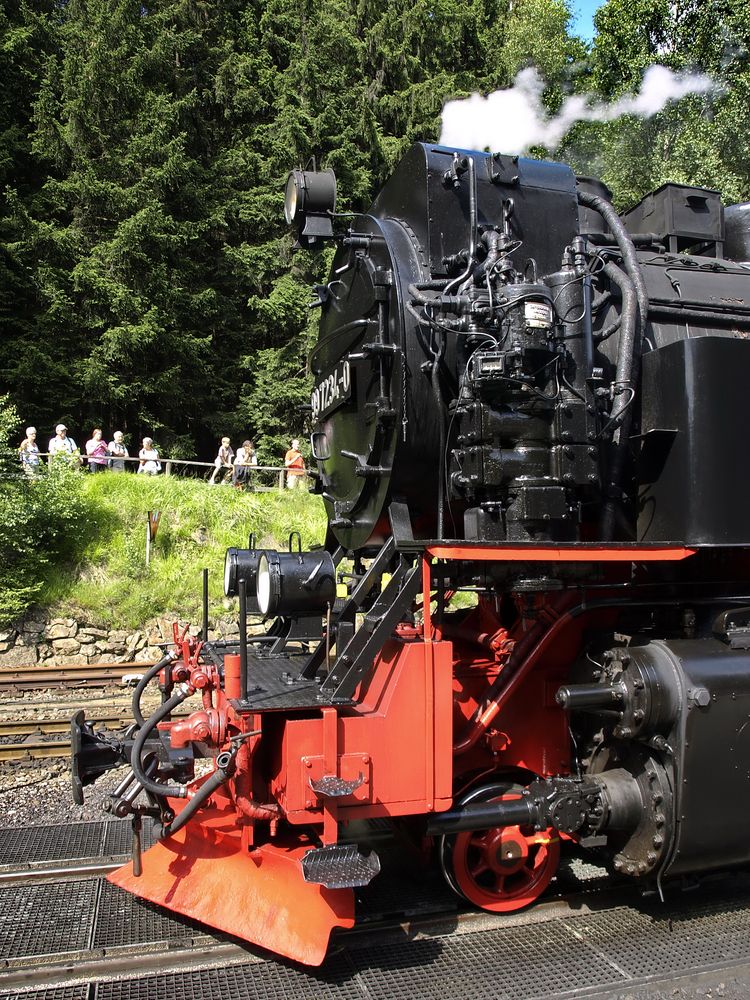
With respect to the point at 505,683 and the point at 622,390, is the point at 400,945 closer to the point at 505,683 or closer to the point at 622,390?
the point at 505,683

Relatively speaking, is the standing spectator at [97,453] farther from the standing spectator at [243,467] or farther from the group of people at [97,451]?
the standing spectator at [243,467]

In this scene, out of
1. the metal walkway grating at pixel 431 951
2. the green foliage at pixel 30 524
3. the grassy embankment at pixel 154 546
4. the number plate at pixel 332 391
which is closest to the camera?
the metal walkway grating at pixel 431 951

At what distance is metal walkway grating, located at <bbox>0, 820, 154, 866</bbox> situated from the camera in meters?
4.21

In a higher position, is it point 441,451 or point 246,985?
point 441,451

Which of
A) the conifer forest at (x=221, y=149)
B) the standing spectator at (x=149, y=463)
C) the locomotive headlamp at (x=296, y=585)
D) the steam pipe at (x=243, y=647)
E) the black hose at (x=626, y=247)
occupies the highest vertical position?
the conifer forest at (x=221, y=149)

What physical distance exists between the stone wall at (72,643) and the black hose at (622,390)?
715 cm

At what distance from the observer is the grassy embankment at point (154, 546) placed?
10.6m

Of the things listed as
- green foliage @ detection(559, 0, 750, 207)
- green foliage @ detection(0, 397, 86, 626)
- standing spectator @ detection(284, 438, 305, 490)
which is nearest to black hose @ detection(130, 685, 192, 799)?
green foliage @ detection(0, 397, 86, 626)

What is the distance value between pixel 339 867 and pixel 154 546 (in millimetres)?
9069

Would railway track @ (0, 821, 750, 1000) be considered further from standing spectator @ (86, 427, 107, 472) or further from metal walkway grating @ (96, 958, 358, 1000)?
standing spectator @ (86, 427, 107, 472)

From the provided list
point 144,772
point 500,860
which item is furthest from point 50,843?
point 500,860

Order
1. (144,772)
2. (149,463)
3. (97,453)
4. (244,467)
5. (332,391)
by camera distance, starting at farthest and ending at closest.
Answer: (244,467) < (149,463) < (97,453) < (332,391) < (144,772)

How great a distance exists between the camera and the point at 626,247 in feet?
12.5

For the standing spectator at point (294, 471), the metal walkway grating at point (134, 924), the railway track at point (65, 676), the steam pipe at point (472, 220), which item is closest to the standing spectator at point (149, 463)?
the standing spectator at point (294, 471)
